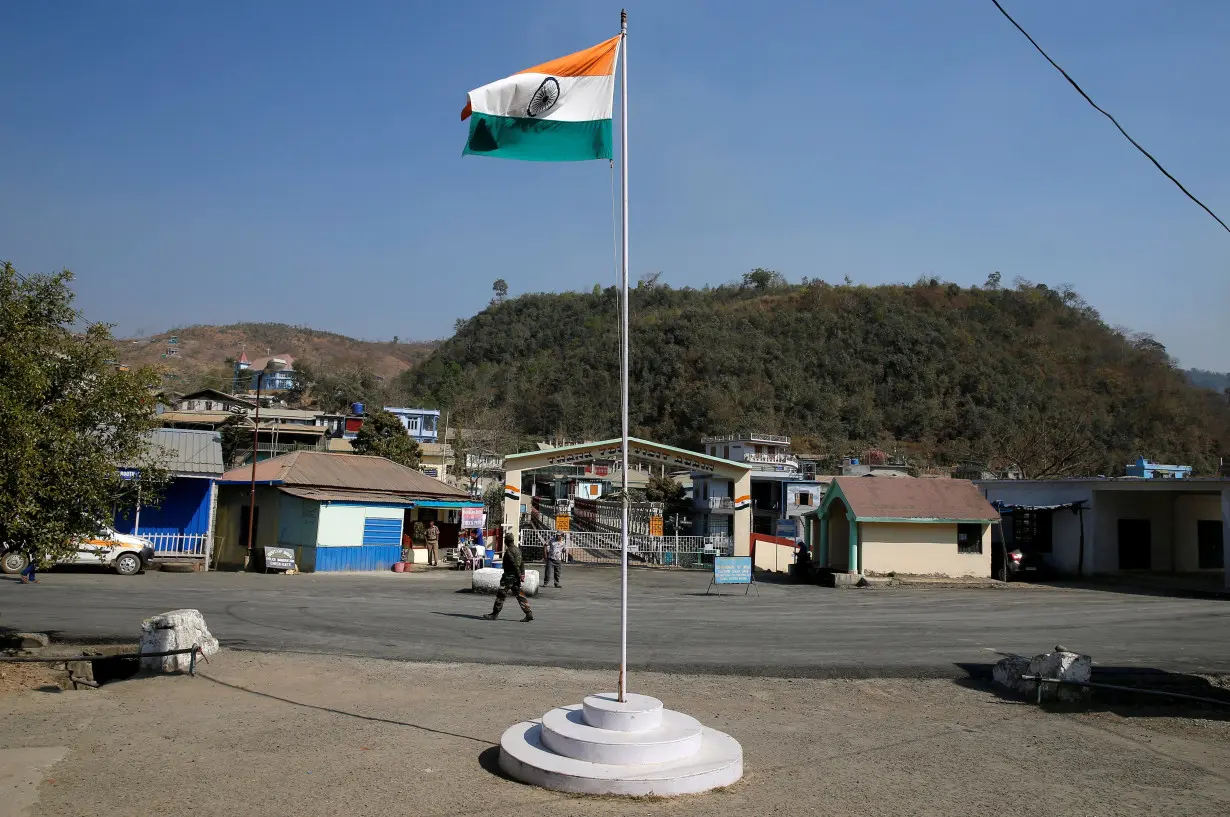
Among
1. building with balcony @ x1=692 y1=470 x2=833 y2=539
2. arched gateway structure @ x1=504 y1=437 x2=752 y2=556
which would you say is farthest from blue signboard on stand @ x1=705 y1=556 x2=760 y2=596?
building with balcony @ x1=692 y1=470 x2=833 y2=539

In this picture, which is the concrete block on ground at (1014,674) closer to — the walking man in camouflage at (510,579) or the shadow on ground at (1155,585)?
the walking man in camouflage at (510,579)

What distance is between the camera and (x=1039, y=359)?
114562 mm

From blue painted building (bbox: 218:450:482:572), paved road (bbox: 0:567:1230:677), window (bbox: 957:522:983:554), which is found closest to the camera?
paved road (bbox: 0:567:1230:677)

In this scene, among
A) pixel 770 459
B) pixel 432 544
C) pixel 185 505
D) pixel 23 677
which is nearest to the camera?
pixel 23 677

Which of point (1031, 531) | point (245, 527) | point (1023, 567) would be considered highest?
point (1031, 531)

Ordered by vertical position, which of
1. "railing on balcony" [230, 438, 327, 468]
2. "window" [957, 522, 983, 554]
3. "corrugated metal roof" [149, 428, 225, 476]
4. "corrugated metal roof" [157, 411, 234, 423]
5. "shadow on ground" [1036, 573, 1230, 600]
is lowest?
"shadow on ground" [1036, 573, 1230, 600]

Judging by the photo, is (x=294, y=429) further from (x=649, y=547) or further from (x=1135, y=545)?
(x=1135, y=545)

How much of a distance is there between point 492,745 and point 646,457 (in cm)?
3292

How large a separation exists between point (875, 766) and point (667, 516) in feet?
167

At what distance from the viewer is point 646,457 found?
136ft

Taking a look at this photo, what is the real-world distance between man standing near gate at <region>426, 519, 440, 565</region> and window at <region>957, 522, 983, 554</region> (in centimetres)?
1980

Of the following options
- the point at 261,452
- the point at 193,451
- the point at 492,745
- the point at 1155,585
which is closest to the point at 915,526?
the point at 1155,585

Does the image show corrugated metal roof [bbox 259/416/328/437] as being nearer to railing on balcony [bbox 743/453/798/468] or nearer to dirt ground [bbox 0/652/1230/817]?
railing on balcony [bbox 743/453/798/468]

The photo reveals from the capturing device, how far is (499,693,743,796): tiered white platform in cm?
728
